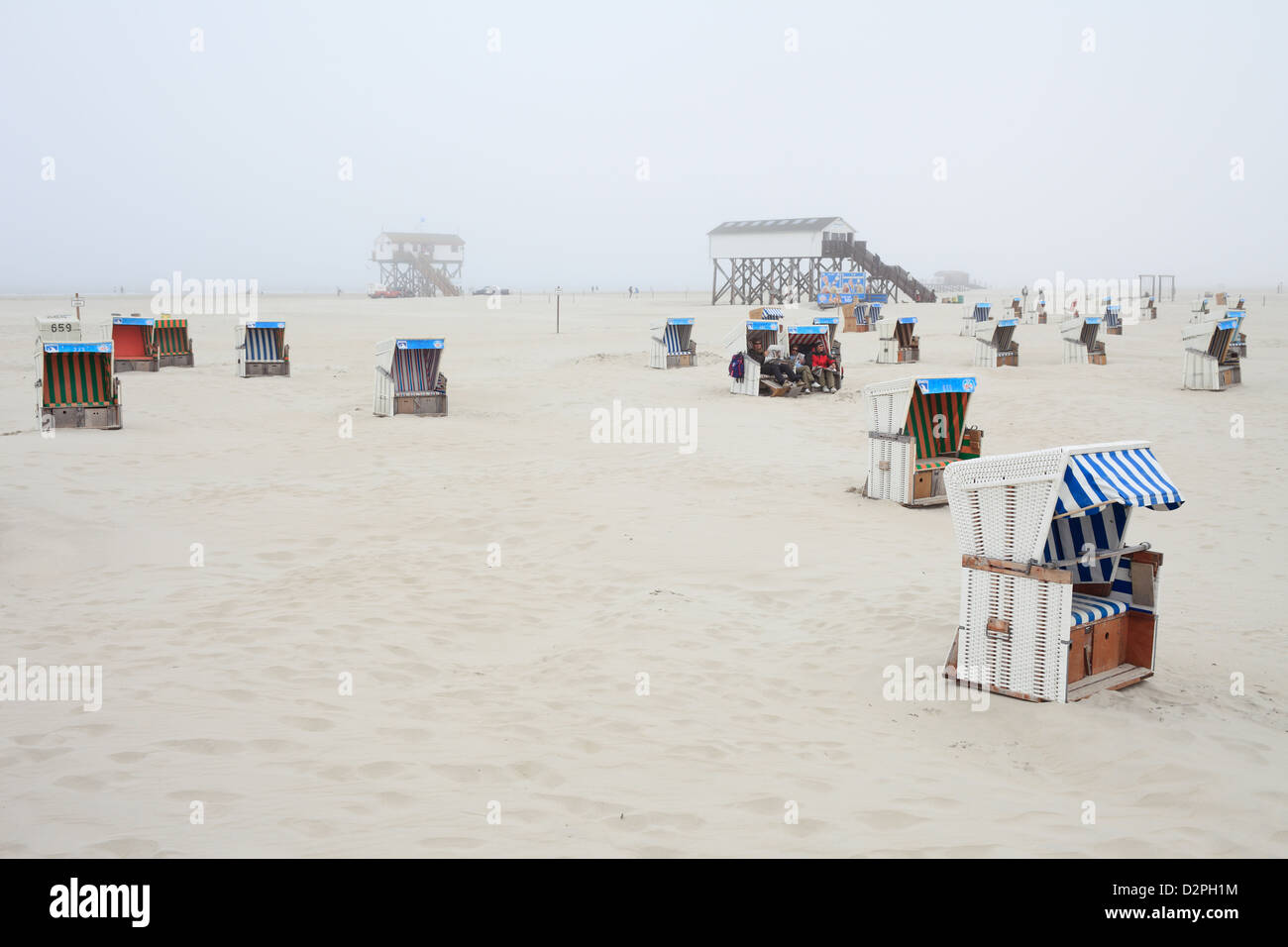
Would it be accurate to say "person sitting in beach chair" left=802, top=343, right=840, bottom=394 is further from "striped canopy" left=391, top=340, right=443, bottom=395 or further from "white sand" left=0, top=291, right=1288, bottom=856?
"striped canopy" left=391, top=340, right=443, bottom=395

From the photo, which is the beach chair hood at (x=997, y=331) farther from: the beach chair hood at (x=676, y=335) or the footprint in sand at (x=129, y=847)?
the footprint in sand at (x=129, y=847)

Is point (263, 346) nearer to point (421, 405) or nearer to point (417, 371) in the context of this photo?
point (417, 371)

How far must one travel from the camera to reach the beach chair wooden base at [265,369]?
21438mm

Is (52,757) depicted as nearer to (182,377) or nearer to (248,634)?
(248,634)

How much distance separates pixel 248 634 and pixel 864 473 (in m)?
8.30

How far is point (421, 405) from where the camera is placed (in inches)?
630

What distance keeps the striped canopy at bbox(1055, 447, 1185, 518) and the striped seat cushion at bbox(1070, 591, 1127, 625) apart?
24.6 inches

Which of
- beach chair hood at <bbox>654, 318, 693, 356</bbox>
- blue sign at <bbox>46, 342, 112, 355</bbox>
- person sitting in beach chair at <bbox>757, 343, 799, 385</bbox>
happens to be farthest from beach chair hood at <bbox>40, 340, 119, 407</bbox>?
beach chair hood at <bbox>654, 318, 693, 356</bbox>

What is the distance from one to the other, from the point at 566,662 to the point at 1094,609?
10.4 feet

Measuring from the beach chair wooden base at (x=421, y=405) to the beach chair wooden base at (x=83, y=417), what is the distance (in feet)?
13.2

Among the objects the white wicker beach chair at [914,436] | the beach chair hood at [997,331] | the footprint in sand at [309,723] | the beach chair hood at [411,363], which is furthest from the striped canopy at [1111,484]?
the beach chair hood at [997,331]

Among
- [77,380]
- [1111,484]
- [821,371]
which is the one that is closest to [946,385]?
[1111,484]

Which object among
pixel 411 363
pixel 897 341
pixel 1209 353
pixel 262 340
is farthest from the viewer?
→ pixel 897 341
